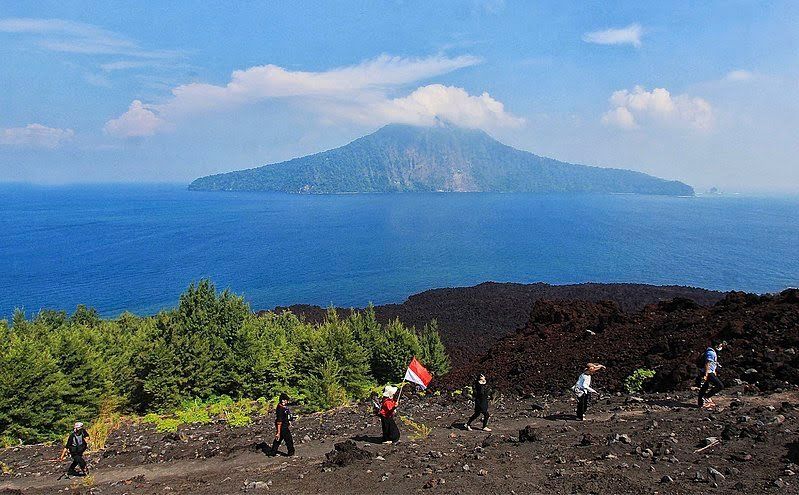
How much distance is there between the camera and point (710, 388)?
50.7 ft

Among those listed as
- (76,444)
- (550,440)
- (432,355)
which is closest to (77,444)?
(76,444)

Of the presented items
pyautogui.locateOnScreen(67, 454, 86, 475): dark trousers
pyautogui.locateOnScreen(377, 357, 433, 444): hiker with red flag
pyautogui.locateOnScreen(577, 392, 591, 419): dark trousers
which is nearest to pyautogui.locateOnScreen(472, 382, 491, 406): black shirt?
pyautogui.locateOnScreen(377, 357, 433, 444): hiker with red flag

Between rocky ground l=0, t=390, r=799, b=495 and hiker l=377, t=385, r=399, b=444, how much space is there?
1.06 feet

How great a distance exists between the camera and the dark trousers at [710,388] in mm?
14327

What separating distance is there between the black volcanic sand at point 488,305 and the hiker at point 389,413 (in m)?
29.9

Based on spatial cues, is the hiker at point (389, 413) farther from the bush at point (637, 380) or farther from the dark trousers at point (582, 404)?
the bush at point (637, 380)

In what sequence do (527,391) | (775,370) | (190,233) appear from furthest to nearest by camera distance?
(190,233)
(527,391)
(775,370)

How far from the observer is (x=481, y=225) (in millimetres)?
185500

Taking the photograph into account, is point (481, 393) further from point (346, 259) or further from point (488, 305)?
point (346, 259)

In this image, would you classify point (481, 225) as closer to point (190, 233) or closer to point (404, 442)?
point (190, 233)

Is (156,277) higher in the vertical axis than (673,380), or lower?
lower

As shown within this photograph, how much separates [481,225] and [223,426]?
17237cm

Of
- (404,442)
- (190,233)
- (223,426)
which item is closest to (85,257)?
(190,233)

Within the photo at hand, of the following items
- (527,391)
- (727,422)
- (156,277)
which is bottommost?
(156,277)
